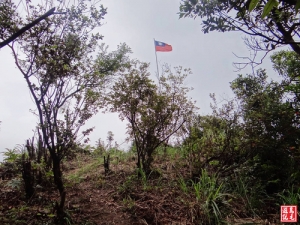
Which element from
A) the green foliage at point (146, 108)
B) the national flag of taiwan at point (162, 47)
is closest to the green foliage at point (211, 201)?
the green foliage at point (146, 108)

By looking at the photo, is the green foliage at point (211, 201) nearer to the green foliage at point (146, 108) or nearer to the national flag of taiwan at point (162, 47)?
the green foliage at point (146, 108)

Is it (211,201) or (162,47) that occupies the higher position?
(162,47)

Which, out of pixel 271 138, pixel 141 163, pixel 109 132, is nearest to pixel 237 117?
pixel 271 138

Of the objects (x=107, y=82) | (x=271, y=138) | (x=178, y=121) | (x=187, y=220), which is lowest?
(x=187, y=220)

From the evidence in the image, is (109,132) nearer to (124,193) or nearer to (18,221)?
(124,193)

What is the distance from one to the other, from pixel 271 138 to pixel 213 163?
1.20 meters

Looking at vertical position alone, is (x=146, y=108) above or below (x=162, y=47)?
below

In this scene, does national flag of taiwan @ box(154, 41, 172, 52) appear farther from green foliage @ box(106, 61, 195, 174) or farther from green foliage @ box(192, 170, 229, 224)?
green foliage @ box(192, 170, 229, 224)

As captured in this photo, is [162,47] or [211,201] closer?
[211,201]

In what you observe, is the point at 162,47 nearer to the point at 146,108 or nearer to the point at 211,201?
the point at 146,108

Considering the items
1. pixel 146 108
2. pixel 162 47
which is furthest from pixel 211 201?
pixel 162 47

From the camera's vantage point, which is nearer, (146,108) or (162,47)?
(146,108)

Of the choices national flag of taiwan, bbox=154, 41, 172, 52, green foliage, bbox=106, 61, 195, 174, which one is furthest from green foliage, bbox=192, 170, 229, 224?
national flag of taiwan, bbox=154, 41, 172, 52

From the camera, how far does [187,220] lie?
320 centimetres
